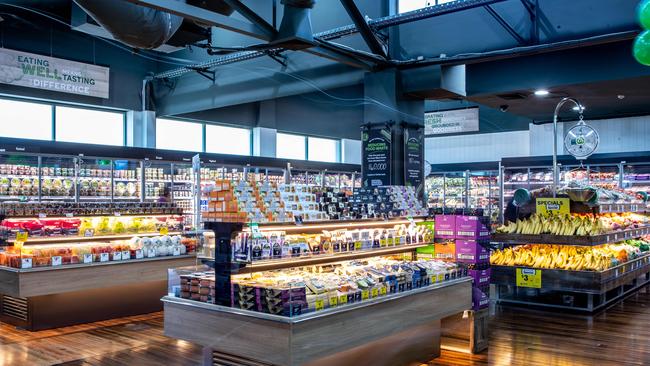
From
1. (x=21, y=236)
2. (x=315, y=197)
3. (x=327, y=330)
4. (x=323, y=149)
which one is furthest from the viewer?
(x=323, y=149)

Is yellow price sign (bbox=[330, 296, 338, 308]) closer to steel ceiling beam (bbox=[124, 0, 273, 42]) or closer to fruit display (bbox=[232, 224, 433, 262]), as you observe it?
fruit display (bbox=[232, 224, 433, 262])

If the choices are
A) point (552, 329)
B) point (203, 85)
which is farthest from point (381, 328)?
point (203, 85)

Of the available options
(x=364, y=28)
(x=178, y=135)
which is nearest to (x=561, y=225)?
(x=364, y=28)

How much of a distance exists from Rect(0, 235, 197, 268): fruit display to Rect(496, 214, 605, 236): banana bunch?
4397mm

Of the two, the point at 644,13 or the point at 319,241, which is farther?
the point at 644,13

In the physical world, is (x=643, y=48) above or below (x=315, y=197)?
above

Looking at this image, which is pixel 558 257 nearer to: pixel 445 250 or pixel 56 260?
pixel 445 250

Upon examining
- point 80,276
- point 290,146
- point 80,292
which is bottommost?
point 80,292

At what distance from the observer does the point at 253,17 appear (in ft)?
20.3

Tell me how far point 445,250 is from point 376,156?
317 centimetres

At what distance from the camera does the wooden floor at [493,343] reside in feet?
18.2

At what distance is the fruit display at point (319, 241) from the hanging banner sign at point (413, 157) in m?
2.80

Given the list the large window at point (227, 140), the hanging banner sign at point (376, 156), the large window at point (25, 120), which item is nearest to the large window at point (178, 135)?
the large window at point (227, 140)

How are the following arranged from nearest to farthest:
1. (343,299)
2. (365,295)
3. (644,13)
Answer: (343,299) → (365,295) → (644,13)
